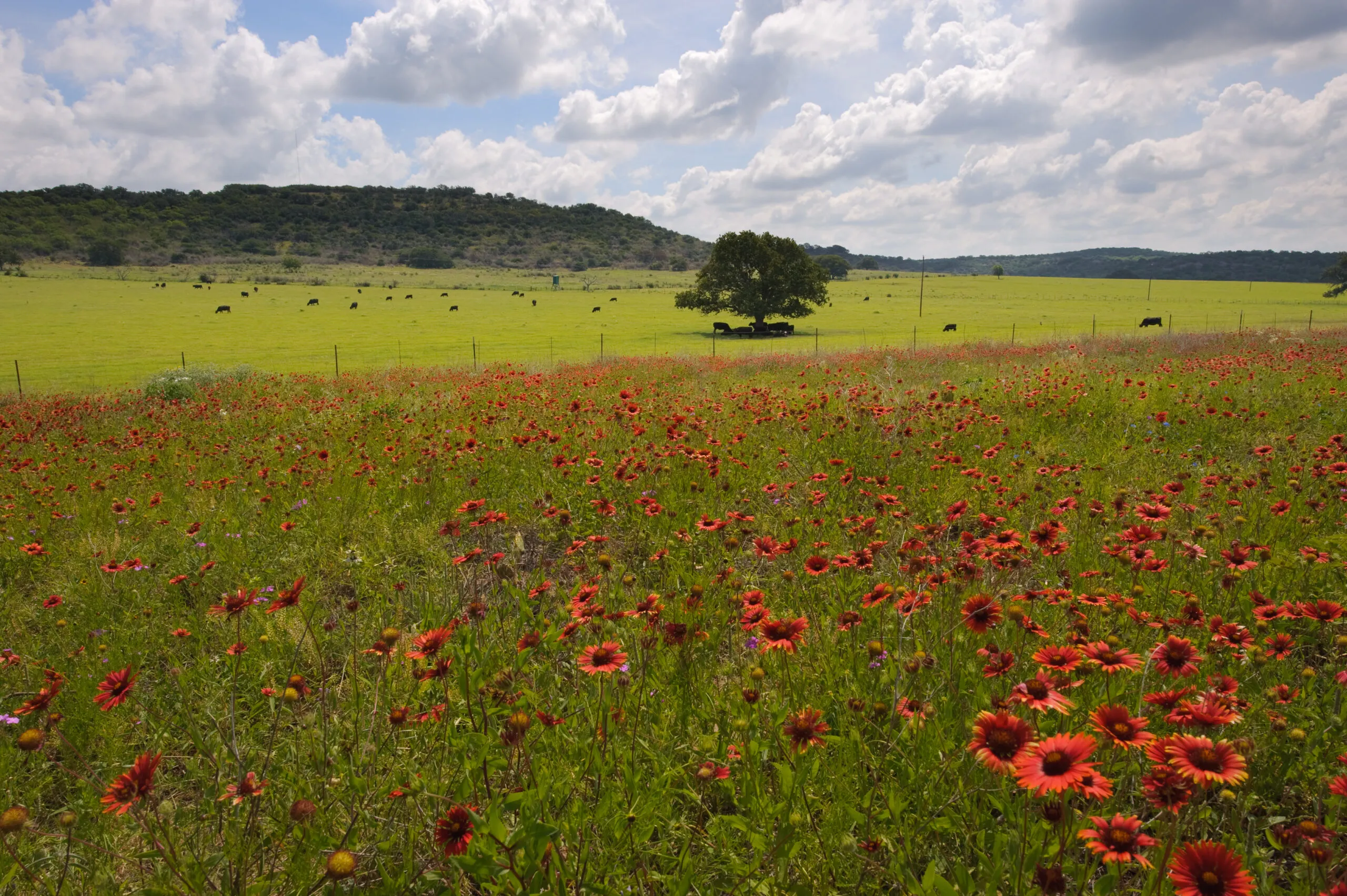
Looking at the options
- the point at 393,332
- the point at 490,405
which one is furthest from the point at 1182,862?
the point at 393,332

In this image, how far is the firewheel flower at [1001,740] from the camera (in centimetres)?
145

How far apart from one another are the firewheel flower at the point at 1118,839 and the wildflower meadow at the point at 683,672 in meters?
0.01

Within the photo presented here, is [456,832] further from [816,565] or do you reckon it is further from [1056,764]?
[816,565]

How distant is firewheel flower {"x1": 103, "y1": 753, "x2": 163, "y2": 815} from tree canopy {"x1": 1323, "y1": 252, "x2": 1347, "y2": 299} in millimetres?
94747

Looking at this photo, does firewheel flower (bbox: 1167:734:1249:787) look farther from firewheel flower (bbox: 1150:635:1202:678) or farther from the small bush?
the small bush

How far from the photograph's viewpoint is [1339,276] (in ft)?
227

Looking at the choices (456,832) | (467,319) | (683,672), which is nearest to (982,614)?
(683,672)

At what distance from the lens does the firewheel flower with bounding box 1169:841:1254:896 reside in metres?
1.26

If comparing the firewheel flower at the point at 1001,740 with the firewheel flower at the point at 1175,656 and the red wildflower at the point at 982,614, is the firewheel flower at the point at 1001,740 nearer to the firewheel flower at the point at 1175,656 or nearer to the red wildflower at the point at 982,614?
the firewheel flower at the point at 1175,656

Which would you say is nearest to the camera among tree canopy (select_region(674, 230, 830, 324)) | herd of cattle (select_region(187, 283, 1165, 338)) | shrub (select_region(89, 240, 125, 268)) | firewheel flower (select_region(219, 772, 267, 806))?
firewheel flower (select_region(219, 772, 267, 806))

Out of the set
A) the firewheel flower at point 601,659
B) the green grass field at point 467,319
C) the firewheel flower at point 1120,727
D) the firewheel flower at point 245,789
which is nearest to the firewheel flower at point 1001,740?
the firewheel flower at point 1120,727

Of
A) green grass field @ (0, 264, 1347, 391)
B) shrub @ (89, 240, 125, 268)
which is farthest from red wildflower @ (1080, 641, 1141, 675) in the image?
shrub @ (89, 240, 125, 268)

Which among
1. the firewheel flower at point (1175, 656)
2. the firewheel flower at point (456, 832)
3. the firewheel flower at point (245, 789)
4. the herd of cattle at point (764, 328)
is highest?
the herd of cattle at point (764, 328)

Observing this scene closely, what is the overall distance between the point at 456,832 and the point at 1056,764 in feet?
4.26
